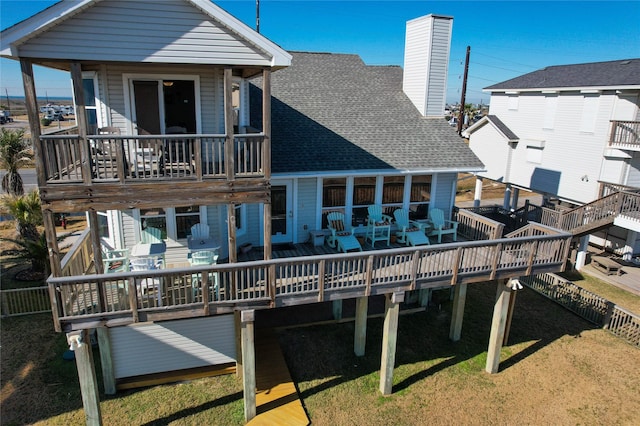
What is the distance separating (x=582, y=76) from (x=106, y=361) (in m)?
23.5

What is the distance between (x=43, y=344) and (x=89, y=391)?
547cm

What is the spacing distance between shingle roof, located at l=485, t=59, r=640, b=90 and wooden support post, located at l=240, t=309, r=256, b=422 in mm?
18107

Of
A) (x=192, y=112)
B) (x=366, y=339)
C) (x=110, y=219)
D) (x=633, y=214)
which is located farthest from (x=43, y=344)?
(x=633, y=214)

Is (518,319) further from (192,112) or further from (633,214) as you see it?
(192,112)

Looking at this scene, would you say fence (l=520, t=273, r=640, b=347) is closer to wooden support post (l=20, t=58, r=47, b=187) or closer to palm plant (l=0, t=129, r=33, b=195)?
wooden support post (l=20, t=58, r=47, b=187)

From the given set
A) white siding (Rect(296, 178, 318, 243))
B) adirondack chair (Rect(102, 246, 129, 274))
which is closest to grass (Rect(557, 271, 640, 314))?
white siding (Rect(296, 178, 318, 243))

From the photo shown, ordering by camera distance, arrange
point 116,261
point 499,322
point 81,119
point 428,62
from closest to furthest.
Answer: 1. point 81,119
2. point 116,261
3. point 499,322
4. point 428,62

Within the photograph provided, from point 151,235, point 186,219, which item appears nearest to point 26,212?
point 151,235

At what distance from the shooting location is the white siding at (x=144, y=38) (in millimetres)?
7910

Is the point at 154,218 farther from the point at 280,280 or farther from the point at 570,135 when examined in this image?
the point at 570,135

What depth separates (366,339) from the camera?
14.0m

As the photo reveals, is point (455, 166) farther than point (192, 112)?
Yes

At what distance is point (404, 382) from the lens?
12156 mm

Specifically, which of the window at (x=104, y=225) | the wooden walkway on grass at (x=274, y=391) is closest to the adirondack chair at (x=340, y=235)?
the wooden walkway on grass at (x=274, y=391)
